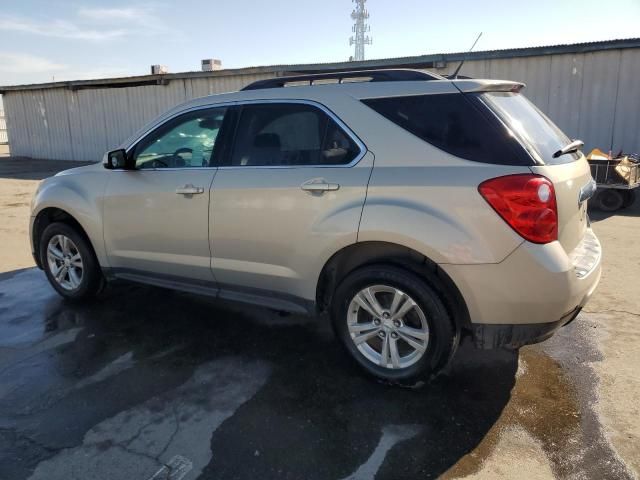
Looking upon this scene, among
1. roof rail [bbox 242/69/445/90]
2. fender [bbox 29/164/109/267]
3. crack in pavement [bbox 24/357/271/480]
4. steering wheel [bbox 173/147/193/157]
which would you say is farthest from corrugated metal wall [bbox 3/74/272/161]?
crack in pavement [bbox 24/357/271/480]

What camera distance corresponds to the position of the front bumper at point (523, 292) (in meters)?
2.74

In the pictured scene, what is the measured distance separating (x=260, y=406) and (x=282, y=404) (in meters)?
0.13

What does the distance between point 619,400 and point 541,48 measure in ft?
33.2

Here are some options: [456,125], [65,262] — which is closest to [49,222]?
[65,262]

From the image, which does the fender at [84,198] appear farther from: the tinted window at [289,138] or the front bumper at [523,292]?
the front bumper at [523,292]

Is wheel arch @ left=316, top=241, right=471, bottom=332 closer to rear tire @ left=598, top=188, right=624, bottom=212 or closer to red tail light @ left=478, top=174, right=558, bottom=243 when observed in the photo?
red tail light @ left=478, top=174, right=558, bottom=243

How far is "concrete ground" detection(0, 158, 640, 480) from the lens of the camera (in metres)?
2.57

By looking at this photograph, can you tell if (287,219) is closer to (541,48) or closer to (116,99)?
(541,48)

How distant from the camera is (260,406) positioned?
10.1 feet

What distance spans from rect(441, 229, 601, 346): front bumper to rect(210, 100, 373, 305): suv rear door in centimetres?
78

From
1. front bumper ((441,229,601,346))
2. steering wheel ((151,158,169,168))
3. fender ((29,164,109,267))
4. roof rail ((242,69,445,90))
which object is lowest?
front bumper ((441,229,601,346))

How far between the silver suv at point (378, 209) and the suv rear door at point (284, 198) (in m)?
0.01

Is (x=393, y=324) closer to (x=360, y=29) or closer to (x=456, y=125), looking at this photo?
(x=456, y=125)

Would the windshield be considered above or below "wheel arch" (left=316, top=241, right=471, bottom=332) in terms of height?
above
